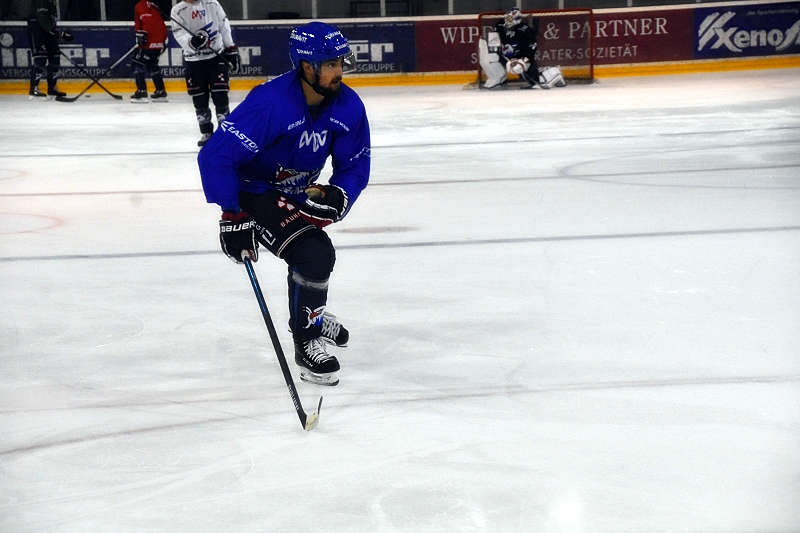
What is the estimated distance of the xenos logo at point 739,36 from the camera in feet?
52.2

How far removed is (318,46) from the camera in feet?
10.2

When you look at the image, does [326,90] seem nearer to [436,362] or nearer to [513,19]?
[436,362]

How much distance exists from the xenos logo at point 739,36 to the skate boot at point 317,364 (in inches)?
534

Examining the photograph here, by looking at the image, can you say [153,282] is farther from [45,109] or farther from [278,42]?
[278,42]

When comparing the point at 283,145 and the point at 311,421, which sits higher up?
the point at 283,145

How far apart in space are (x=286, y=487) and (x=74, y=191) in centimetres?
500

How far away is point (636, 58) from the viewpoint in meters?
15.9

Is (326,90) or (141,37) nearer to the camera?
(326,90)

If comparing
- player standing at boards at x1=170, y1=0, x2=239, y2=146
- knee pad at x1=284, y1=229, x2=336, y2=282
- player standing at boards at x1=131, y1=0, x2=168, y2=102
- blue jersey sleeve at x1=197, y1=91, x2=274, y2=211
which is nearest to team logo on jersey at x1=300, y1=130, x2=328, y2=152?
blue jersey sleeve at x1=197, y1=91, x2=274, y2=211

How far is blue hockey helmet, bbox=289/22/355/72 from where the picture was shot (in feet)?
10.1

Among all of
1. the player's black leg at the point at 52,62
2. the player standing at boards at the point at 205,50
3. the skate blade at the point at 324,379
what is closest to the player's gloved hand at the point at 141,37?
the player's black leg at the point at 52,62

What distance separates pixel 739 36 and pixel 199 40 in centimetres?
920

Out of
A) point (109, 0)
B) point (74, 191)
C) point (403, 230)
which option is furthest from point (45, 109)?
point (403, 230)

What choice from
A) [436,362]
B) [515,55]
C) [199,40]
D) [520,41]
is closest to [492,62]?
[515,55]
